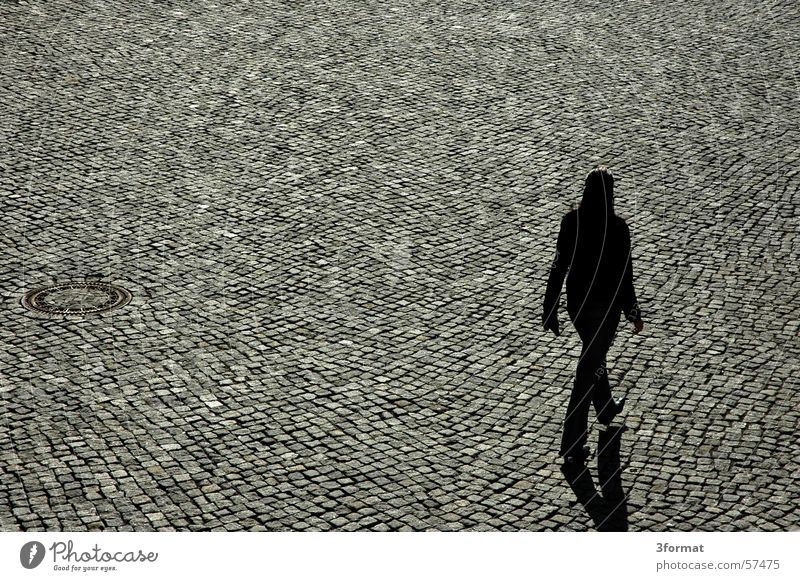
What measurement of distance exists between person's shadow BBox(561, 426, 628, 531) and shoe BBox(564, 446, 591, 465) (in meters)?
0.04

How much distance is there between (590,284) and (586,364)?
515 millimetres

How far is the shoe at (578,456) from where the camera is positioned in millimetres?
7570

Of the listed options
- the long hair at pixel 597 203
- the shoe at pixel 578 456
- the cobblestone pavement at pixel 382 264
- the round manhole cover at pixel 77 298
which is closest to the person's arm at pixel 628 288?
the long hair at pixel 597 203

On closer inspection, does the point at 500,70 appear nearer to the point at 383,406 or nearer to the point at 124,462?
the point at 383,406

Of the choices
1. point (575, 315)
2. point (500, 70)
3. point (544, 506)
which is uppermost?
point (500, 70)

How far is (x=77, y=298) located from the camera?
31.1ft

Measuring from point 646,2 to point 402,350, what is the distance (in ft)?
34.1

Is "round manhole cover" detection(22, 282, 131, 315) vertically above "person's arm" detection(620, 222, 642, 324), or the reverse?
"person's arm" detection(620, 222, 642, 324)

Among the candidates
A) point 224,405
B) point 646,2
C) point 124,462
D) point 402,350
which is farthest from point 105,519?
point 646,2

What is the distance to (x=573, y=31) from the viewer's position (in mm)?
16156

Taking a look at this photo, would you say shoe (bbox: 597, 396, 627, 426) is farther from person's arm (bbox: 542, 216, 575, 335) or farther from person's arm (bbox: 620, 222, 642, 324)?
person's arm (bbox: 542, 216, 575, 335)
